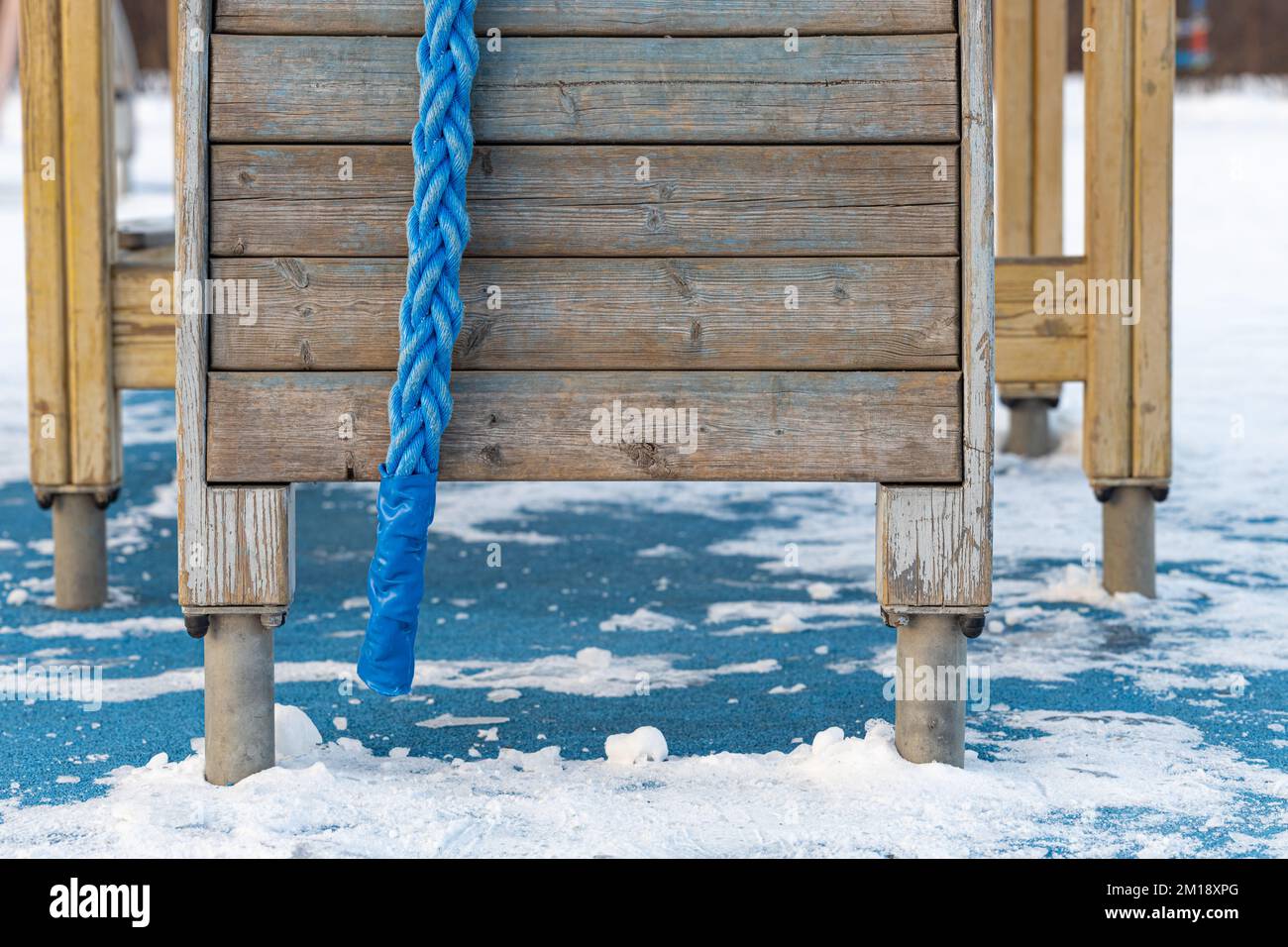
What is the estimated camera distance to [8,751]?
11.9 ft

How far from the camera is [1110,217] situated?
Result: 4980 mm

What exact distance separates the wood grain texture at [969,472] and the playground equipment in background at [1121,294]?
1.78 meters

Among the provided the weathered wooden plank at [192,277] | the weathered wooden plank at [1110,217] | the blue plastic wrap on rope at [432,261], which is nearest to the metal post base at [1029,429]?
the weathered wooden plank at [1110,217]

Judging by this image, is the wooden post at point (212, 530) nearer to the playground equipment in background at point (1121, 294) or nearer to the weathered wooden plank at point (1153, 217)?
the playground equipment in background at point (1121, 294)

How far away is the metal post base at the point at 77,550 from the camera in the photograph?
5.02m

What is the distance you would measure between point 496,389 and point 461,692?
1.09 meters

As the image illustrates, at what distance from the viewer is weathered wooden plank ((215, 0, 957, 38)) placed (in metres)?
3.27

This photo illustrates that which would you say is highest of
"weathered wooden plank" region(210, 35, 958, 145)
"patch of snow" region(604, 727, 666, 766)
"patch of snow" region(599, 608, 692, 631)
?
"weathered wooden plank" region(210, 35, 958, 145)

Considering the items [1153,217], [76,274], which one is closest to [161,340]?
[76,274]

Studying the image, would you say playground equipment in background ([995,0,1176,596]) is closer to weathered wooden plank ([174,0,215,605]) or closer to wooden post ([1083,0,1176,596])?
wooden post ([1083,0,1176,596])

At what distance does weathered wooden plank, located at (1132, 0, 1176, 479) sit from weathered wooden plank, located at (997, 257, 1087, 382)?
0.55 ft

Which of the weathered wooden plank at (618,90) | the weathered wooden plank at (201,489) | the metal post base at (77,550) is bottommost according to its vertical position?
the metal post base at (77,550)

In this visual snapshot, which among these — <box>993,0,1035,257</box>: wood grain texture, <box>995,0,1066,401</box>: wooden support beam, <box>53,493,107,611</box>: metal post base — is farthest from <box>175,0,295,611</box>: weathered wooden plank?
<box>993,0,1035,257</box>: wood grain texture

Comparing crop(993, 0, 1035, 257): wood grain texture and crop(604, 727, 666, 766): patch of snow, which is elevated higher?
crop(993, 0, 1035, 257): wood grain texture
